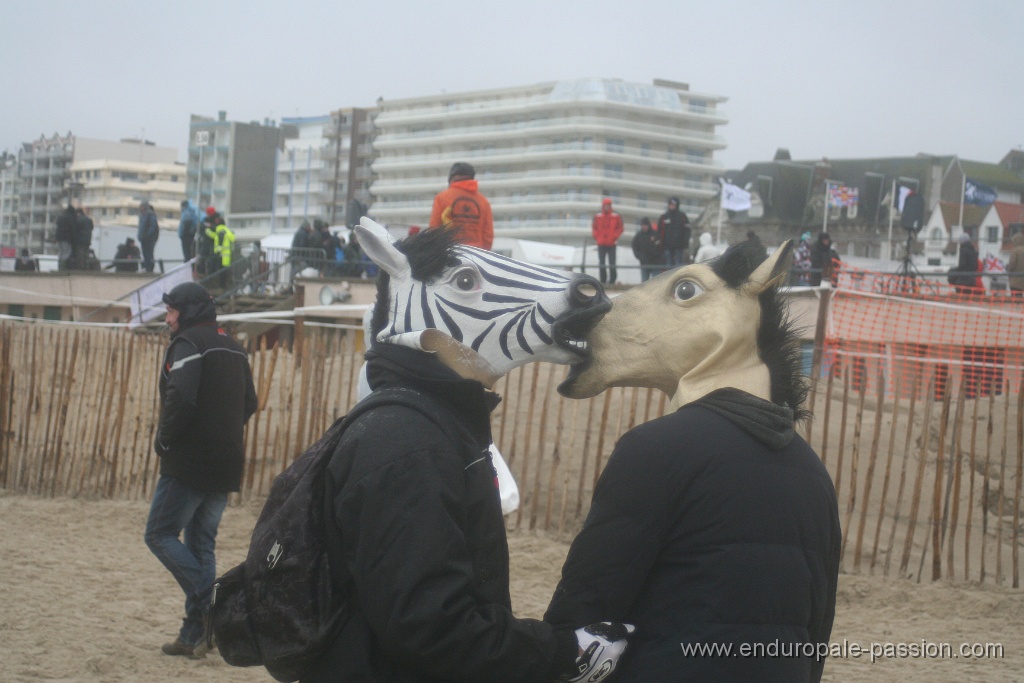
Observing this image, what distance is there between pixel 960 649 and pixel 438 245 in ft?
15.8

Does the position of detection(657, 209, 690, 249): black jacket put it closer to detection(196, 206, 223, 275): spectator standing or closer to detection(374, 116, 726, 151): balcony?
detection(196, 206, 223, 275): spectator standing

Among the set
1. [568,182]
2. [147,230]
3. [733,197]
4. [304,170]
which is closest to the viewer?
[147,230]

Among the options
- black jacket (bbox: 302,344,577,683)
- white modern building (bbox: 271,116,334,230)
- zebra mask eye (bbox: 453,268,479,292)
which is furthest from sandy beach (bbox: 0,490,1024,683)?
white modern building (bbox: 271,116,334,230)

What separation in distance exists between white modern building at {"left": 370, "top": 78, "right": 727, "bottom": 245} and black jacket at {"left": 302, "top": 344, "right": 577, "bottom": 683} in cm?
7740

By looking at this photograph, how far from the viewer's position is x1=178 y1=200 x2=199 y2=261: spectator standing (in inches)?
800

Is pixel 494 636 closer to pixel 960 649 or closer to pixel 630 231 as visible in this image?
pixel 960 649

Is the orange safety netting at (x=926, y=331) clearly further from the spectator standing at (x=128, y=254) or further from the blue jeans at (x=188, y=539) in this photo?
the spectator standing at (x=128, y=254)

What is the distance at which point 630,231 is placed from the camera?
80625mm

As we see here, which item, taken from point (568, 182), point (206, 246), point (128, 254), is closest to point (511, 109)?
point (568, 182)

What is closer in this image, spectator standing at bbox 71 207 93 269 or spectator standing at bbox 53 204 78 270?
spectator standing at bbox 53 204 78 270

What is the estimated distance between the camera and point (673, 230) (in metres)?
14.9

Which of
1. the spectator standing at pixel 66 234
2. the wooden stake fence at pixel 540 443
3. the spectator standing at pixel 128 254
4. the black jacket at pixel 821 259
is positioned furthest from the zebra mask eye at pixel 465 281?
the spectator standing at pixel 128 254

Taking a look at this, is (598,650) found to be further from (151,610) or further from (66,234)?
(66,234)

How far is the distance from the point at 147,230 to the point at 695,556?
67.6 feet
